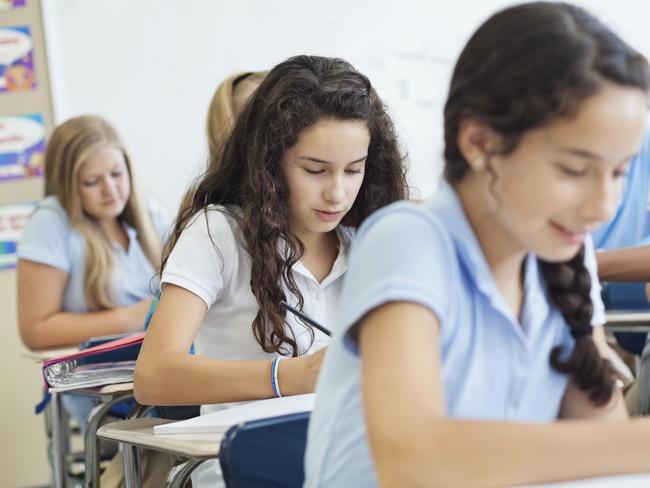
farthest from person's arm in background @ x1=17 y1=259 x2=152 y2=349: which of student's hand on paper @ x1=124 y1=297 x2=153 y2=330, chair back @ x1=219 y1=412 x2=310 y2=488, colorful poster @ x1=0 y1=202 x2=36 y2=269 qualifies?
chair back @ x1=219 y1=412 x2=310 y2=488

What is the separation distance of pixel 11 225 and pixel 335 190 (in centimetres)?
260

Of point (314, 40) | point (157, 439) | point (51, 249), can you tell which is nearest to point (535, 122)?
point (157, 439)

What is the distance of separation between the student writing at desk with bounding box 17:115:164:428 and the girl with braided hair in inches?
90.5

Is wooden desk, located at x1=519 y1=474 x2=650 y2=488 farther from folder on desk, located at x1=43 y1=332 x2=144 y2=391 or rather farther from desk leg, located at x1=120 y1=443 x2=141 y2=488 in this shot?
folder on desk, located at x1=43 y1=332 x2=144 y2=391

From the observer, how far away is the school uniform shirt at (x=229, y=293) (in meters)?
1.78

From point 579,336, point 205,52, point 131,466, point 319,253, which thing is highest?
point 579,336

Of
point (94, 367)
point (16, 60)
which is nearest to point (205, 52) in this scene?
point (16, 60)

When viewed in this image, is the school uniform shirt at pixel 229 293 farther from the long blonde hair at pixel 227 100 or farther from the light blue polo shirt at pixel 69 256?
the light blue polo shirt at pixel 69 256

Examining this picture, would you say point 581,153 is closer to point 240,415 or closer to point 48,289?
point 240,415

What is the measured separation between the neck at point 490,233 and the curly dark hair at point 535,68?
0.06m

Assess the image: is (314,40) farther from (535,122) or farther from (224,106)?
(535,122)

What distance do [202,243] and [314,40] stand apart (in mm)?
2435

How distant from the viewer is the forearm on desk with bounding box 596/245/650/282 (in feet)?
7.13

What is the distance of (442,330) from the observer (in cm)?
99
